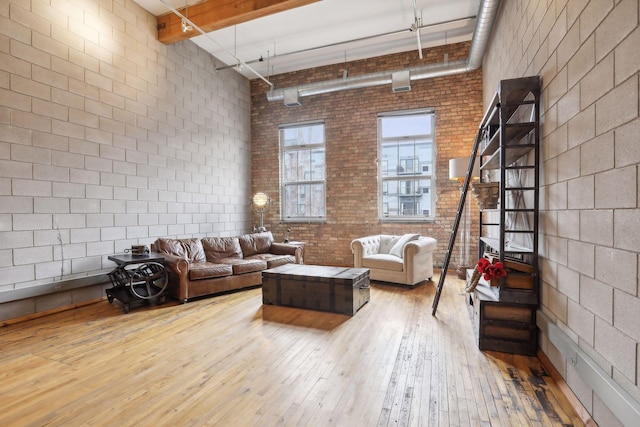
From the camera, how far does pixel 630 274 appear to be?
1401 millimetres

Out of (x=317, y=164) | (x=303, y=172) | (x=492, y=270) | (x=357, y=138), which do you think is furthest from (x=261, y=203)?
(x=492, y=270)

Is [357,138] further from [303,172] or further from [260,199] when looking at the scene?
[260,199]

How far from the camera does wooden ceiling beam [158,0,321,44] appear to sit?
4.38m

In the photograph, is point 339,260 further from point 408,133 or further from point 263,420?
point 263,420

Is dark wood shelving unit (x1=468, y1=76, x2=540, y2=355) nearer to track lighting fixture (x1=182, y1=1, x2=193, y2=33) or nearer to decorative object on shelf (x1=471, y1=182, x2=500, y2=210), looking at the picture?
decorative object on shelf (x1=471, y1=182, x2=500, y2=210)

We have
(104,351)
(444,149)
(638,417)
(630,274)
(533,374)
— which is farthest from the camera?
(444,149)

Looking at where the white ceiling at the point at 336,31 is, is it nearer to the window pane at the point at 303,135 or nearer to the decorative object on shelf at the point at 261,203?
the window pane at the point at 303,135

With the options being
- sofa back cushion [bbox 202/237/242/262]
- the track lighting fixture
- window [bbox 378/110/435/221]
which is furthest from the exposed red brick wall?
the track lighting fixture

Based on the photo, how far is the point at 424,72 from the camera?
570 cm

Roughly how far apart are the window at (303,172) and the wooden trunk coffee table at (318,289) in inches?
126

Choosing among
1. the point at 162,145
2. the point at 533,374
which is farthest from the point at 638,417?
the point at 162,145

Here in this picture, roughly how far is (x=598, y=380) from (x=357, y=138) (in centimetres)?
569

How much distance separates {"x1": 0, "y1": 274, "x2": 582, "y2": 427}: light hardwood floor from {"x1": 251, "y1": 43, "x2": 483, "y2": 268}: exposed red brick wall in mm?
3184

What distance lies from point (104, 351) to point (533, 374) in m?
3.47
